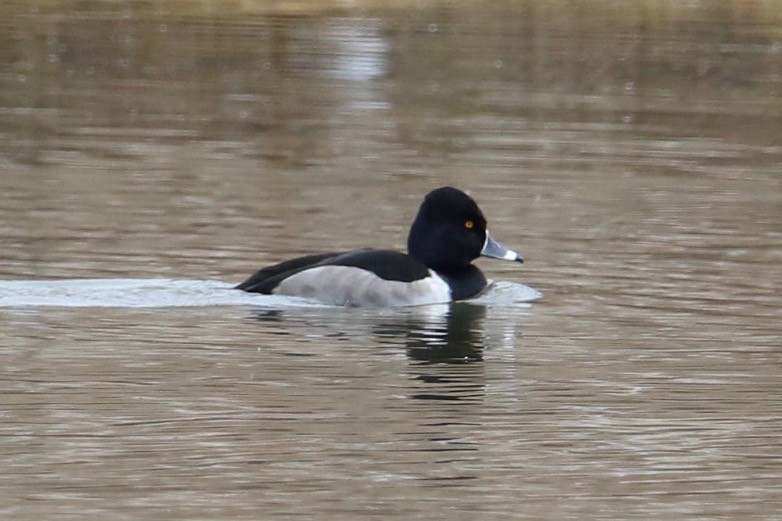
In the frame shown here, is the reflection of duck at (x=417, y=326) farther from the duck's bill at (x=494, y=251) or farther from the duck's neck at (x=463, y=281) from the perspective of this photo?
the duck's bill at (x=494, y=251)

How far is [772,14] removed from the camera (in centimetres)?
3584

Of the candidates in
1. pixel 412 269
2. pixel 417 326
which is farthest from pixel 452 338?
pixel 412 269

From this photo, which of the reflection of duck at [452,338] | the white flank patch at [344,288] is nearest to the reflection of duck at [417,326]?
the reflection of duck at [452,338]

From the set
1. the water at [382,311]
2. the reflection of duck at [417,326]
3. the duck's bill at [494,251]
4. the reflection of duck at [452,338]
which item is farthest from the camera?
the duck's bill at [494,251]

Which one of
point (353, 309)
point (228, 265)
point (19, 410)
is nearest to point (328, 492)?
point (19, 410)

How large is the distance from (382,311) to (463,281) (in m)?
0.86

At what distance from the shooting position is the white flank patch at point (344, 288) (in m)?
12.0

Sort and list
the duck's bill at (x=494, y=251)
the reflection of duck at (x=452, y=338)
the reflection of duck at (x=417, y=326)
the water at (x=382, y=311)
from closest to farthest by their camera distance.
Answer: the water at (x=382, y=311) < the reflection of duck at (x=452, y=338) < the reflection of duck at (x=417, y=326) < the duck's bill at (x=494, y=251)

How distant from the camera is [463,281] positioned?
12.6 metres

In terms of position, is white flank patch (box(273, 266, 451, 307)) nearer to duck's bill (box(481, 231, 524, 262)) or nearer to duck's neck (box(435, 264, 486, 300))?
duck's neck (box(435, 264, 486, 300))

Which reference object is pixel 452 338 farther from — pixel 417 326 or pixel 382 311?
pixel 382 311

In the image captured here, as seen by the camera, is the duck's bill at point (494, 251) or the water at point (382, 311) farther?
the duck's bill at point (494, 251)

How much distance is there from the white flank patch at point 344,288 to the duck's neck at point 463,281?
45cm

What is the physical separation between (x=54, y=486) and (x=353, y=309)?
15.7ft
